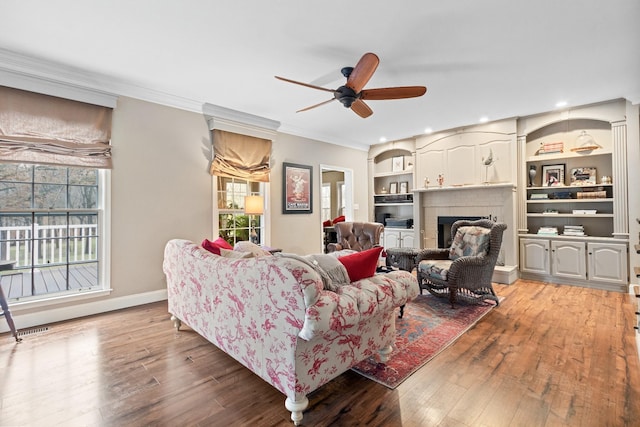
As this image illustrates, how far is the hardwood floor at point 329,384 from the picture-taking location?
170cm

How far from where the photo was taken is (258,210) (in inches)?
169

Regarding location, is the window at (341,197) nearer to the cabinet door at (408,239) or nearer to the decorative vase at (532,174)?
the cabinet door at (408,239)

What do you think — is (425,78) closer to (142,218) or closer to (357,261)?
(357,261)

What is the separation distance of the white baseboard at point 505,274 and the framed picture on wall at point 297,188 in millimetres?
3215

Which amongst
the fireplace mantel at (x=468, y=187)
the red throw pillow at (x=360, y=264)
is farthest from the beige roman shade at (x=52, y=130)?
the fireplace mantel at (x=468, y=187)

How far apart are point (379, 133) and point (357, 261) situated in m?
4.43

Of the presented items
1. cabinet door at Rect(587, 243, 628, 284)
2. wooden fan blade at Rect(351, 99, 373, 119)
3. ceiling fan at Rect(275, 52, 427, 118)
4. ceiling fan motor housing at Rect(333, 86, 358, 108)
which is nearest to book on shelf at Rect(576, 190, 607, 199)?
cabinet door at Rect(587, 243, 628, 284)

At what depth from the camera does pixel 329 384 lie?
2.02 meters

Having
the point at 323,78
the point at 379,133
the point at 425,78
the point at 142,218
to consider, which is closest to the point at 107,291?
the point at 142,218

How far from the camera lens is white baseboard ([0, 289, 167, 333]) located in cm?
299

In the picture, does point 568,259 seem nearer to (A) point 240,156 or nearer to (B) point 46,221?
(A) point 240,156

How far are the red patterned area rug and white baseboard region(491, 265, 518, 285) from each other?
119 cm

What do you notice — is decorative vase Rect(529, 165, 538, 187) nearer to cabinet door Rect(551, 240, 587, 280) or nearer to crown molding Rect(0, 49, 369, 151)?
cabinet door Rect(551, 240, 587, 280)

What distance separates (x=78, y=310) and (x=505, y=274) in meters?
5.58
